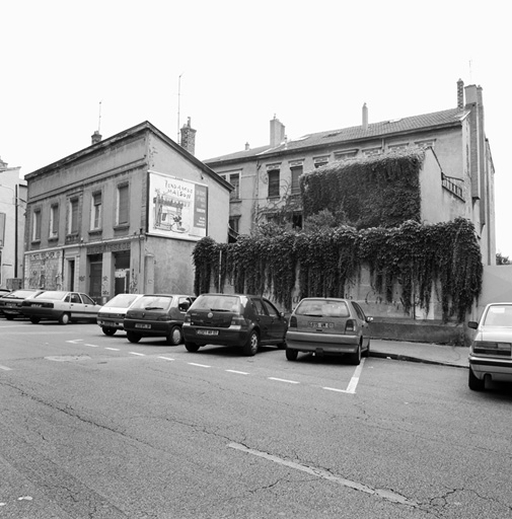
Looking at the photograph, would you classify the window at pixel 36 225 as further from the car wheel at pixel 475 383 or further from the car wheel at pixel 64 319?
the car wheel at pixel 475 383

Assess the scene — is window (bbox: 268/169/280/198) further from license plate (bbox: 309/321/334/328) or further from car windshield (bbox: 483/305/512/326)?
car windshield (bbox: 483/305/512/326)

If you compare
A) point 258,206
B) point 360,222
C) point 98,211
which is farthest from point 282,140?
point 360,222

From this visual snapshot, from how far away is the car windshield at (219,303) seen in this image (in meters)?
12.4

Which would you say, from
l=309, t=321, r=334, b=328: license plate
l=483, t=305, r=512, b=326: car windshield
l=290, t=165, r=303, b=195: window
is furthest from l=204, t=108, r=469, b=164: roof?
l=483, t=305, r=512, b=326: car windshield

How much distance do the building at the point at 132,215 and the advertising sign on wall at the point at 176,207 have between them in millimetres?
52

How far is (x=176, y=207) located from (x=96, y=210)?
5.93 meters

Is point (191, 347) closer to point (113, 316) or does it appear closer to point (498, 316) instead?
point (113, 316)

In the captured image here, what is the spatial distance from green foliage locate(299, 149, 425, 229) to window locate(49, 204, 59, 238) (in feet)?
59.0

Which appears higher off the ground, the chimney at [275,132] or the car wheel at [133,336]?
the chimney at [275,132]

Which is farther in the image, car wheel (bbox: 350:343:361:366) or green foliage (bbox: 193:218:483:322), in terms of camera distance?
green foliage (bbox: 193:218:483:322)

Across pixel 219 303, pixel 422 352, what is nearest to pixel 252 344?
pixel 219 303

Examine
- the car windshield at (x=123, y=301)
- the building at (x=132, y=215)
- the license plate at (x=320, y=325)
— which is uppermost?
the building at (x=132, y=215)

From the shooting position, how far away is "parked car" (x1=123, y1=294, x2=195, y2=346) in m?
14.4

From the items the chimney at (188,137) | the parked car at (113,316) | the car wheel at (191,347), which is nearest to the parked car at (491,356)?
the car wheel at (191,347)
